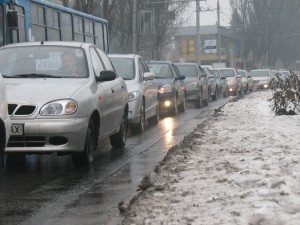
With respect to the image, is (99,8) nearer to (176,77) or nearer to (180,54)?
(176,77)

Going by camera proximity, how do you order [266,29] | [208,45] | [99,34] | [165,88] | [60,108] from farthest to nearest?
[208,45], [266,29], [99,34], [165,88], [60,108]

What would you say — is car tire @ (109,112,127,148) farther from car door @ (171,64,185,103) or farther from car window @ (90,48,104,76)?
car door @ (171,64,185,103)

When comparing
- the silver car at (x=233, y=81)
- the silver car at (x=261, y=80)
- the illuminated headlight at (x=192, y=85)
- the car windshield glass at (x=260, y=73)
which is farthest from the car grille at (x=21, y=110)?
the car windshield glass at (x=260, y=73)

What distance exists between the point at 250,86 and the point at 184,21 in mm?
9572

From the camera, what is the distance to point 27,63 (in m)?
8.77

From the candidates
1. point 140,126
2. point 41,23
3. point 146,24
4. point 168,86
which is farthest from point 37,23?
point 146,24

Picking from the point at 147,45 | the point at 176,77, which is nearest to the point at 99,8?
the point at 147,45

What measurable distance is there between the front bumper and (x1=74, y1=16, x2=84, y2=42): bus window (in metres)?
9.91

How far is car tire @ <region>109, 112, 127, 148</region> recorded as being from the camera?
33.8 feet

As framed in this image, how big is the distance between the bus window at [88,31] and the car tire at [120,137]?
336 inches

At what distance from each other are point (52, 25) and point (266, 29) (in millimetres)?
60468

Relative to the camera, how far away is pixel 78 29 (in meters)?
17.8

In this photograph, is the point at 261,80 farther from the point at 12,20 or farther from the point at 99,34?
the point at 12,20

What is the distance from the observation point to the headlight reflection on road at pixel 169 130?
11.2m
